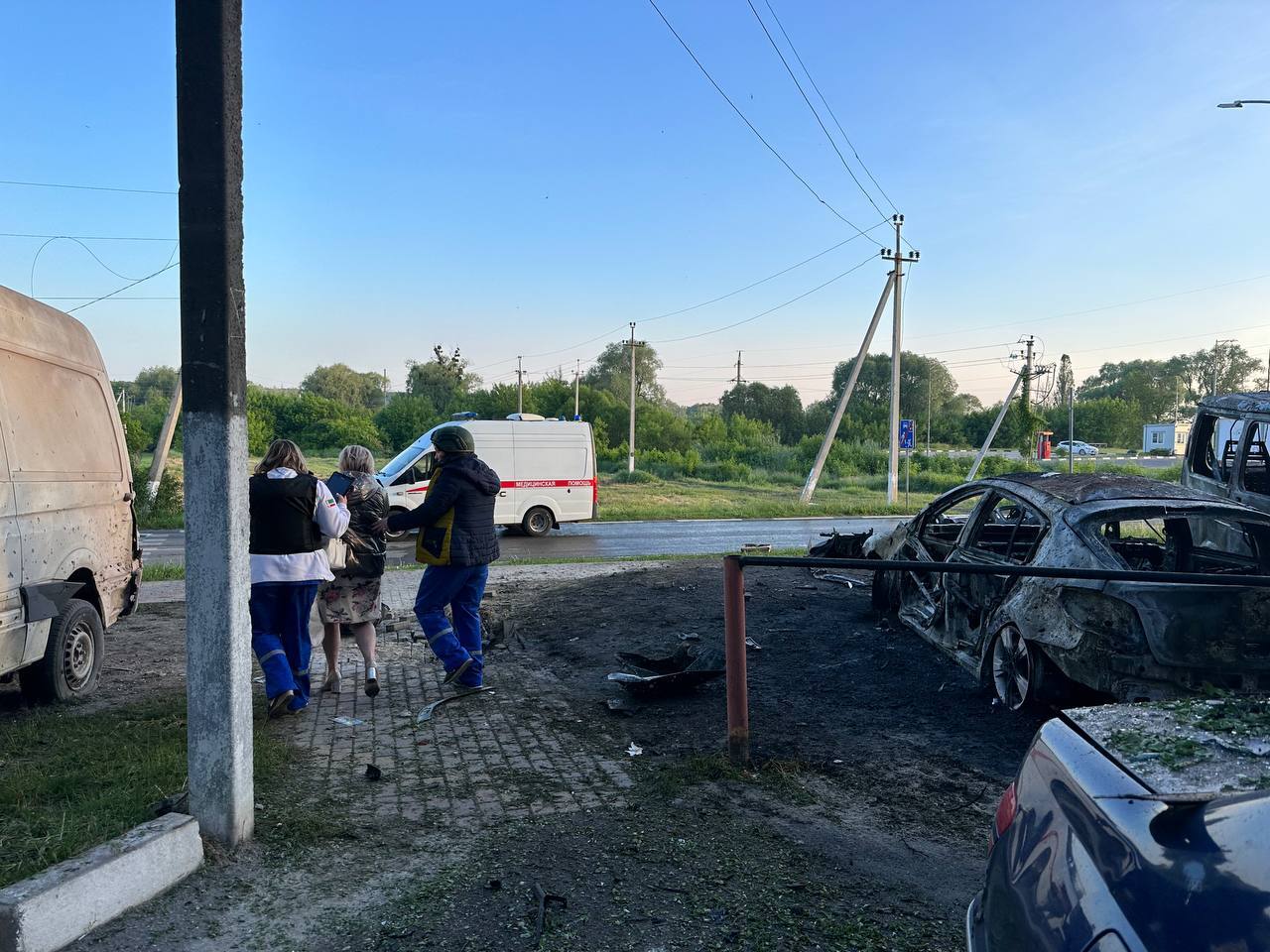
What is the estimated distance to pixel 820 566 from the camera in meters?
4.46

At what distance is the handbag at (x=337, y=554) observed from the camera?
6.26 m

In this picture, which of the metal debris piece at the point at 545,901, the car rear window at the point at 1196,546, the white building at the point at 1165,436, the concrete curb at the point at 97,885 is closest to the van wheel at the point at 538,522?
the car rear window at the point at 1196,546

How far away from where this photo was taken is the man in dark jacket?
6438 millimetres

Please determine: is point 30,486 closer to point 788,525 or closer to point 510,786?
point 510,786

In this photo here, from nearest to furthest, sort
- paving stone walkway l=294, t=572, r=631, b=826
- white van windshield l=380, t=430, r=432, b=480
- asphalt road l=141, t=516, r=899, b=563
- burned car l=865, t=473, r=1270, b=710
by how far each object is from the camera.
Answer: paving stone walkway l=294, t=572, r=631, b=826 → burned car l=865, t=473, r=1270, b=710 → asphalt road l=141, t=516, r=899, b=563 → white van windshield l=380, t=430, r=432, b=480

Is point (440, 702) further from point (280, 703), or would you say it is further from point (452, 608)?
point (280, 703)

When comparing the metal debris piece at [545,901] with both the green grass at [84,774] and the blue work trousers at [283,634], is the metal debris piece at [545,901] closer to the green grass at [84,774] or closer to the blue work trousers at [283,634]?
the green grass at [84,774]

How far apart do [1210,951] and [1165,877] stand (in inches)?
6.2

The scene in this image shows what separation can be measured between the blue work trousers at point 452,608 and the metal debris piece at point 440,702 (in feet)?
0.19

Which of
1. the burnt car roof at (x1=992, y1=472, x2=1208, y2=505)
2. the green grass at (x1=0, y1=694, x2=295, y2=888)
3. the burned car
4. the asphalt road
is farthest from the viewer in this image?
the asphalt road

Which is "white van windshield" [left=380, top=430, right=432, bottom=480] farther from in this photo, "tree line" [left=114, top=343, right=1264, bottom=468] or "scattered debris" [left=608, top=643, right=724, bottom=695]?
"tree line" [left=114, top=343, right=1264, bottom=468]

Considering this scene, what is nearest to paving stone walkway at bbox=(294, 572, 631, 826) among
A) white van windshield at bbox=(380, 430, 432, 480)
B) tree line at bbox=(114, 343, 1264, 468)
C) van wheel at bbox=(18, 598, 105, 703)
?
van wheel at bbox=(18, 598, 105, 703)

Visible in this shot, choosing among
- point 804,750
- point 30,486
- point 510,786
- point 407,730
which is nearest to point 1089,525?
point 804,750

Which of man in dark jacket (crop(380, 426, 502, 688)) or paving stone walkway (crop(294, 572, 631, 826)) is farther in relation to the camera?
man in dark jacket (crop(380, 426, 502, 688))
